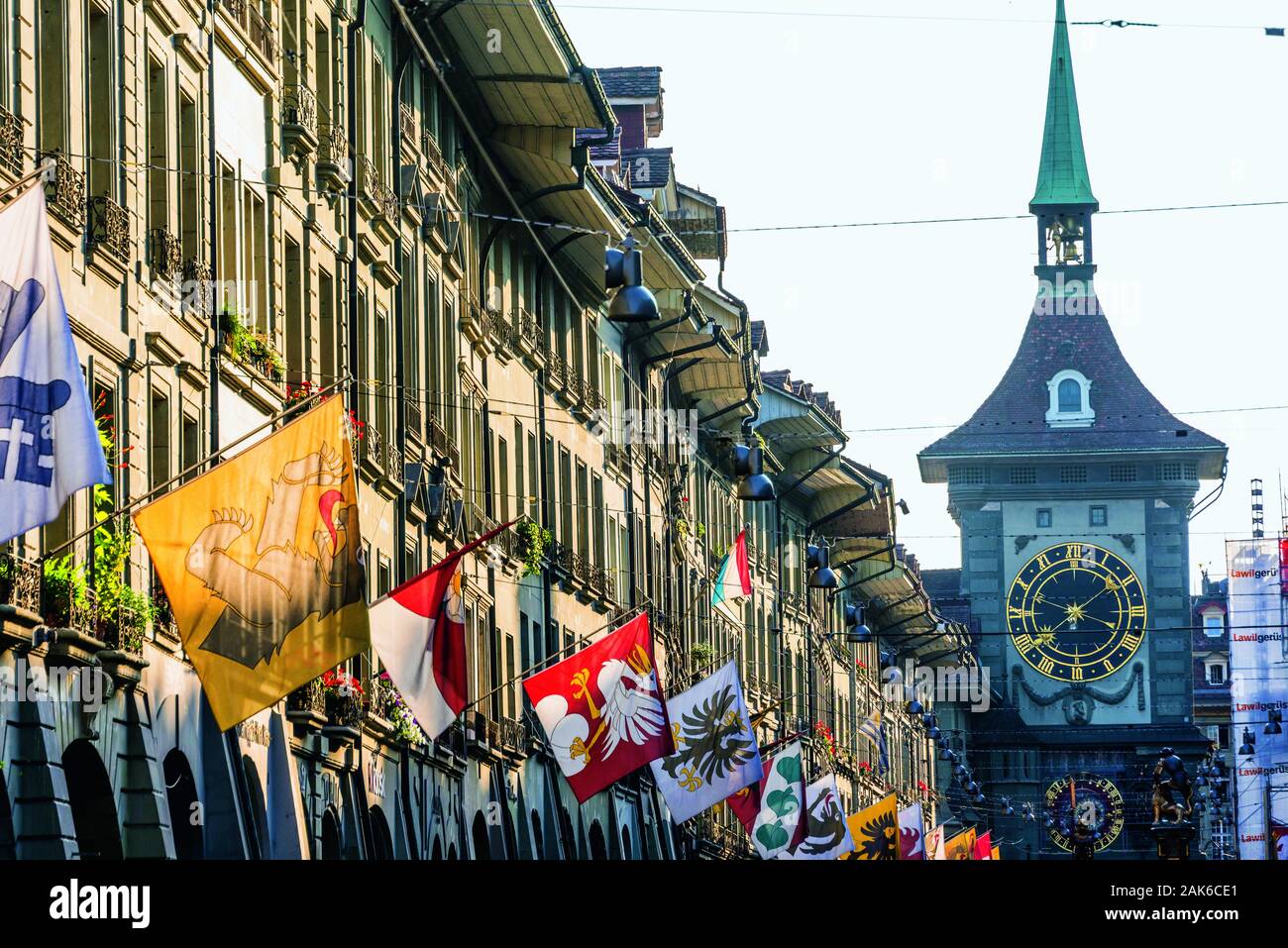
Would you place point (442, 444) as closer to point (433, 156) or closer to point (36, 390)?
point (433, 156)

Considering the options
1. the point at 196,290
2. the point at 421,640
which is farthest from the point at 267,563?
the point at 196,290

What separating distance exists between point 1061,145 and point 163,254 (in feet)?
433

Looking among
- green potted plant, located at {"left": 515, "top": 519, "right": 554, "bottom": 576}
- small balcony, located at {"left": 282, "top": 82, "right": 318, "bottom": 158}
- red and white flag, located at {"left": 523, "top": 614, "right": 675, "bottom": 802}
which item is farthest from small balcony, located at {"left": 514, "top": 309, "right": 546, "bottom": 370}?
small balcony, located at {"left": 282, "top": 82, "right": 318, "bottom": 158}

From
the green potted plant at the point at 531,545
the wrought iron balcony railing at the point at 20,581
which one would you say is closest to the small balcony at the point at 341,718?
the wrought iron balcony railing at the point at 20,581

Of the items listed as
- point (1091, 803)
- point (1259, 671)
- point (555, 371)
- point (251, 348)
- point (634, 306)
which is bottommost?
point (1091, 803)

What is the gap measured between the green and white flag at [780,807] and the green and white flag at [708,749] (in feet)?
30.6

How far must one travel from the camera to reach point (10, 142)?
21781mm

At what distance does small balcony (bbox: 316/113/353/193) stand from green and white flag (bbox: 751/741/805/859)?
62.3 feet

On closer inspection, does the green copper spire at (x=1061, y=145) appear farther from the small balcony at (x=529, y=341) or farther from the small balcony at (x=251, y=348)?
the small balcony at (x=251, y=348)

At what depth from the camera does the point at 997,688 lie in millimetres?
139125

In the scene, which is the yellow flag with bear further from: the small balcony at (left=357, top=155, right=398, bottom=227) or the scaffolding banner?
the scaffolding banner

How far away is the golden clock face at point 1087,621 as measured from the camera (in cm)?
13888

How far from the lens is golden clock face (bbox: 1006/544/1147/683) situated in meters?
139
